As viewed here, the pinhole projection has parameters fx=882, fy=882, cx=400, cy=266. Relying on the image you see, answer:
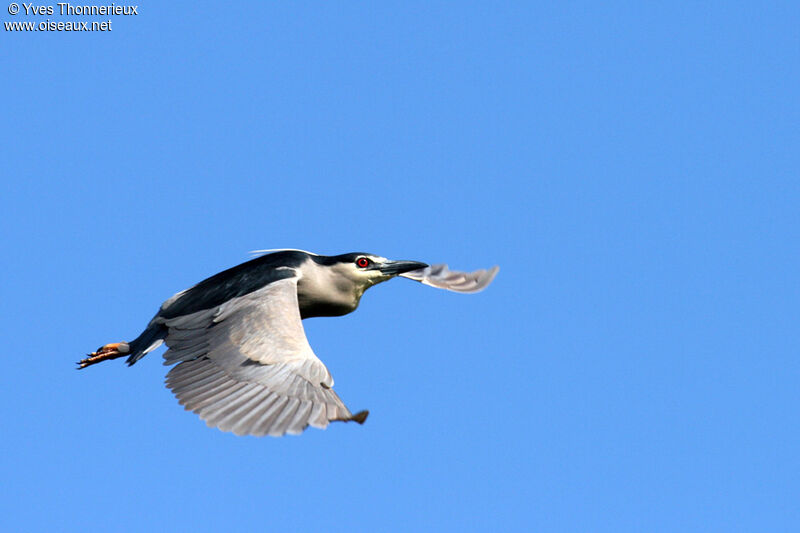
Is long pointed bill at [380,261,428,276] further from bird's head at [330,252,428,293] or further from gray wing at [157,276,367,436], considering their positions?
gray wing at [157,276,367,436]

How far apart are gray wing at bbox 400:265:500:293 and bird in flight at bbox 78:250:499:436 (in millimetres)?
1084

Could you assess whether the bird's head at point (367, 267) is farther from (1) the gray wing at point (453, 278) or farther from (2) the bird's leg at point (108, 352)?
(2) the bird's leg at point (108, 352)

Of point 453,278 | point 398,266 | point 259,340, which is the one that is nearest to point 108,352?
point 259,340

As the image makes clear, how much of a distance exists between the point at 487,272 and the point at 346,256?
2844 mm

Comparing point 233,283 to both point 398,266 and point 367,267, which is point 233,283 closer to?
point 367,267

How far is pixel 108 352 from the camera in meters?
10.7

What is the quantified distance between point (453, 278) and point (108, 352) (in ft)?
16.5

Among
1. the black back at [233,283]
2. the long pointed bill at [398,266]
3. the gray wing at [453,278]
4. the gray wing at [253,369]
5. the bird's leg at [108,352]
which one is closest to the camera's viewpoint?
the gray wing at [253,369]

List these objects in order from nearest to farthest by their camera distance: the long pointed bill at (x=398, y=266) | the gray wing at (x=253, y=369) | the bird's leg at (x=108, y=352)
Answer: the gray wing at (x=253, y=369) → the bird's leg at (x=108, y=352) → the long pointed bill at (x=398, y=266)

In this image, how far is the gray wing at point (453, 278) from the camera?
42.1ft

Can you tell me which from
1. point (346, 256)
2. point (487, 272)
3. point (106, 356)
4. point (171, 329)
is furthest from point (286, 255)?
point (487, 272)

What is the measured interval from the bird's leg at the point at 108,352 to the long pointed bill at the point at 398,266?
3.35m

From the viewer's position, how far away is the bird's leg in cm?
1063

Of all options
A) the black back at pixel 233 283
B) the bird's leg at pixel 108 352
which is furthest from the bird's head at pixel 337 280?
the bird's leg at pixel 108 352
